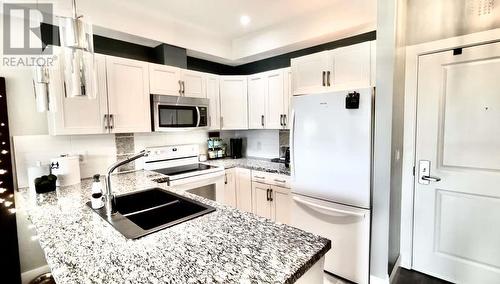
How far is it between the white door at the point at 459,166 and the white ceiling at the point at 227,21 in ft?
3.05

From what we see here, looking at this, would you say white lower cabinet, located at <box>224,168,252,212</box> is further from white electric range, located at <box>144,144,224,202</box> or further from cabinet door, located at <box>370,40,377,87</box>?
cabinet door, located at <box>370,40,377,87</box>

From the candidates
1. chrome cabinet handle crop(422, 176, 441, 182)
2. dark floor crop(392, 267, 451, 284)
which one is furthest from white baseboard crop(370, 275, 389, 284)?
chrome cabinet handle crop(422, 176, 441, 182)

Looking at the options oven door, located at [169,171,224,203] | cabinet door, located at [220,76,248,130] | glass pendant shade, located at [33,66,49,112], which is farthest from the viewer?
cabinet door, located at [220,76,248,130]

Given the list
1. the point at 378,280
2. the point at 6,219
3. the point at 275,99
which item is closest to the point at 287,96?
the point at 275,99

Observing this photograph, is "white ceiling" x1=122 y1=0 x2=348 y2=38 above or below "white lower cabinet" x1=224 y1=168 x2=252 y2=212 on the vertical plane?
above

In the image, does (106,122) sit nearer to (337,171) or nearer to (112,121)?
(112,121)

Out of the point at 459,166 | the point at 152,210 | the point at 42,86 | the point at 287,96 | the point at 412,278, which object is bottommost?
the point at 412,278

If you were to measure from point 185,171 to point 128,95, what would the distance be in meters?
1.05

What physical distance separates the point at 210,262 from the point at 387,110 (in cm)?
174

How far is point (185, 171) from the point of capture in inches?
114

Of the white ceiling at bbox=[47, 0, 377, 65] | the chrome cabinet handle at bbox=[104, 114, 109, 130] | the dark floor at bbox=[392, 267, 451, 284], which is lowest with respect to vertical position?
the dark floor at bbox=[392, 267, 451, 284]

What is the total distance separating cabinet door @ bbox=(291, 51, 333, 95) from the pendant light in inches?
81.2

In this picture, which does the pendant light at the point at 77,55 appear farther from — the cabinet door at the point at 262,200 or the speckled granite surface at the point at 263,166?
the cabinet door at the point at 262,200

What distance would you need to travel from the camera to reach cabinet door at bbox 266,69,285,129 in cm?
311
